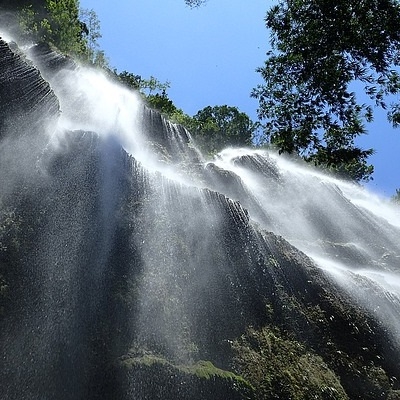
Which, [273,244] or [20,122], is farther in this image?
[273,244]

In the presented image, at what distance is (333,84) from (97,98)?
20036 millimetres

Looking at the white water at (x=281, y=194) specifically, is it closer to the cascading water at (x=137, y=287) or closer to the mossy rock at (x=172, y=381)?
the cascading water at (x=137, y=287)

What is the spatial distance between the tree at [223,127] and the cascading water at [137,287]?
38.9m

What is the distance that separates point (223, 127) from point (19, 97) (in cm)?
4833

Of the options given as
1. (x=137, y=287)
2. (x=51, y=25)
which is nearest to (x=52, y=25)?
(x=51, y=25)

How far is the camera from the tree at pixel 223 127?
183 ft

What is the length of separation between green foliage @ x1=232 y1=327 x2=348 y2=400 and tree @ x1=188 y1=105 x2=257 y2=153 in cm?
4219

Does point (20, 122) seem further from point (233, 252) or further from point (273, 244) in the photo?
point (273, 244)

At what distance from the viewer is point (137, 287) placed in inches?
486

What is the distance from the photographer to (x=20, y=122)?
46.8 ft

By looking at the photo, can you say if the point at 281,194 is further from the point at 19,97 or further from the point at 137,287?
the point at 19,97

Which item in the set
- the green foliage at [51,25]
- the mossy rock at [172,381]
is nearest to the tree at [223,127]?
the green foliage at [51,25]

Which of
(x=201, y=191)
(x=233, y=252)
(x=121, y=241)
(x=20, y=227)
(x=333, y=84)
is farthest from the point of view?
(x=201, y=191)

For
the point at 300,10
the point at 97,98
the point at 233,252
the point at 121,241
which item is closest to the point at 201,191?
the point at 233,252
